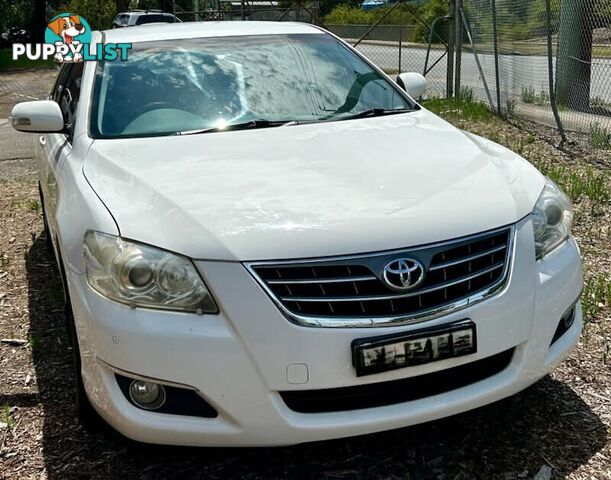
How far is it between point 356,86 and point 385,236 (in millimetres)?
1786

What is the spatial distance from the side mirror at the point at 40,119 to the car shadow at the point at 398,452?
135 centimetres

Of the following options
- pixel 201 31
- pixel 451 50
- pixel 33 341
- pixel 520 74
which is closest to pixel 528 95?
pixel 520 74

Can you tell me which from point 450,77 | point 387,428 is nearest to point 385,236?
point 387,428

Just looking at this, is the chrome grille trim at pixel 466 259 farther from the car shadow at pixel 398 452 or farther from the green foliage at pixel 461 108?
the green foliage at pixel 461 108

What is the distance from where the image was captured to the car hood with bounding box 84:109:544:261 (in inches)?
92.5

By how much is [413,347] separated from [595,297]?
2.03 metres

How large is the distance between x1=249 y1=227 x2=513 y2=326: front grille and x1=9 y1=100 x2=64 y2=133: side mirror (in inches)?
68.8

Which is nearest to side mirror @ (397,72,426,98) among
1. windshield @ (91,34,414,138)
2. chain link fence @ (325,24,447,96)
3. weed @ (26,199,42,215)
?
windshield @ (91,34,414,138)

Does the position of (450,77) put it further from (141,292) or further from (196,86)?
(141,292)

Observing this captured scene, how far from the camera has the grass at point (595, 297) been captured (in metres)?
3.82

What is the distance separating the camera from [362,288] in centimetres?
231

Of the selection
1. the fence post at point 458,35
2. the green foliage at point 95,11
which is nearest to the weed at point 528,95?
the fence post at point 458,35

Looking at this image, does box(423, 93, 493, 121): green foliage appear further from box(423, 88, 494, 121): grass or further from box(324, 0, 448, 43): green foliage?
box(324, 0, 448, 43): green foliage

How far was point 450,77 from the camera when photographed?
11836mm
